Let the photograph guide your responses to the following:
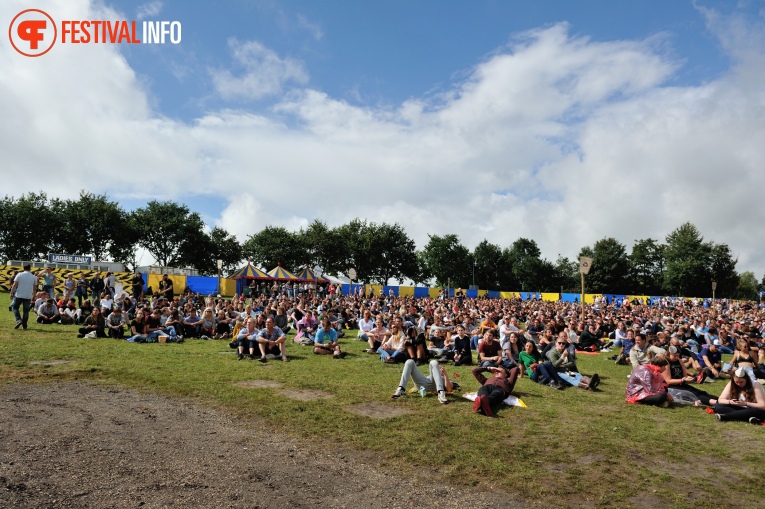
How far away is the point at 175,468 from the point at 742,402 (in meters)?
8.75

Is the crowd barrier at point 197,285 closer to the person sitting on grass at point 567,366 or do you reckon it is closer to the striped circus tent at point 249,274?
the striped circus tent at point 249,274

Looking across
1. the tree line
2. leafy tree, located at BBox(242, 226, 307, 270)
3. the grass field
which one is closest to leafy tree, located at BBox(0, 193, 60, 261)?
the tree line

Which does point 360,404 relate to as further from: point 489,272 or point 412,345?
point 489,272

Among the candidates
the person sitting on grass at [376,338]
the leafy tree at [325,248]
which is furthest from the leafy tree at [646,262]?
the person sitting on grass at [376,338]

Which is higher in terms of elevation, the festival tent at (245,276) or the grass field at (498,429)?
the festival tent at (245,276)

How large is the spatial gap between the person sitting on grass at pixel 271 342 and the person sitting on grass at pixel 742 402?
31.2 feet

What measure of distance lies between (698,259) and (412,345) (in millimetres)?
83481

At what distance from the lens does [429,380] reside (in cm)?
925

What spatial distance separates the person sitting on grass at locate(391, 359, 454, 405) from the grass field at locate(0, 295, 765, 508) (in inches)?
9.4

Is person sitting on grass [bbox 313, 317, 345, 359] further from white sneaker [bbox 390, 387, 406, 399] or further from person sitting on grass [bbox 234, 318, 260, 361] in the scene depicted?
white sneaker [bbox 390, 387, 406, 399]

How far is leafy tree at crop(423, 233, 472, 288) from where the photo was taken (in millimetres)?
88562

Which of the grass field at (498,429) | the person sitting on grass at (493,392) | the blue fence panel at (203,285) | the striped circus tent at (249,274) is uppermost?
the striped circus tent at (249,274)

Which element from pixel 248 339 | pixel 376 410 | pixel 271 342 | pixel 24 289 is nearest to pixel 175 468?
pixel 376 410

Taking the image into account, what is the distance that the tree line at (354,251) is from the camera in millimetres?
61938
